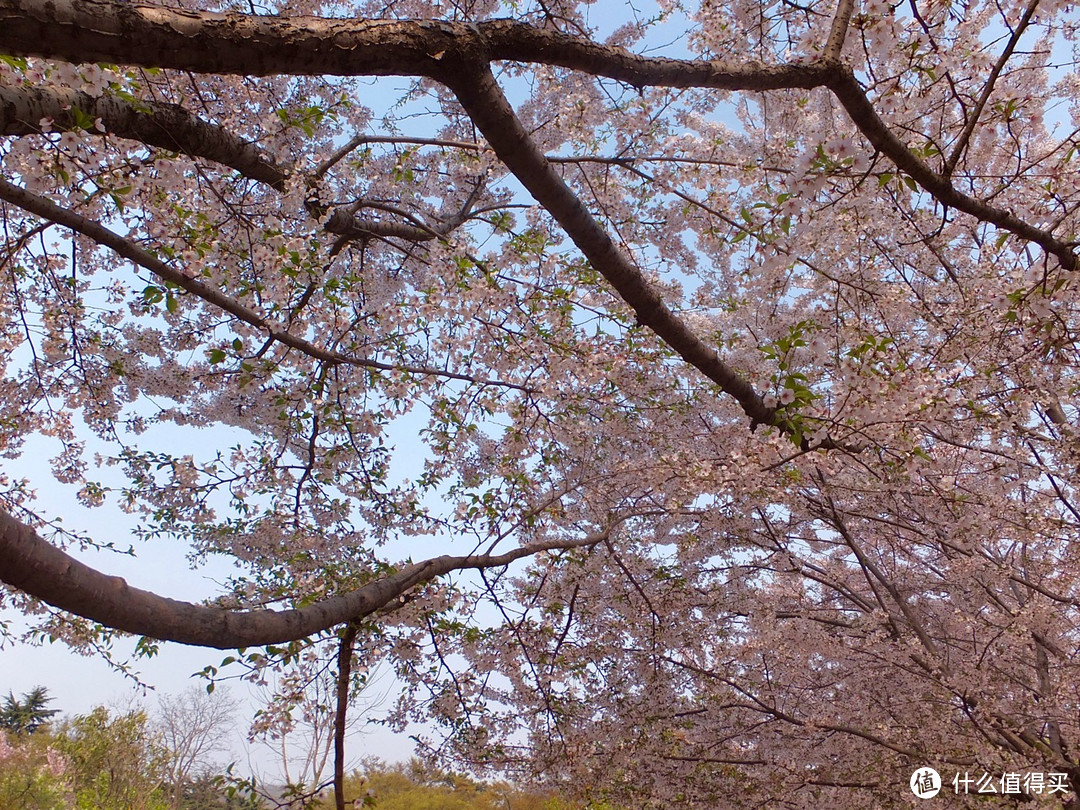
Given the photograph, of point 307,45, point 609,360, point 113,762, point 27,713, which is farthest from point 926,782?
point 27,713

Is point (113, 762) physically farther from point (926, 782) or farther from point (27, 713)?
point (926, 782)

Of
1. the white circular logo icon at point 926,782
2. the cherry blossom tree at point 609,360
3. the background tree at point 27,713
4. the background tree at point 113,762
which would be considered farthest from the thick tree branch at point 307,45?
the background tree at point 27,713

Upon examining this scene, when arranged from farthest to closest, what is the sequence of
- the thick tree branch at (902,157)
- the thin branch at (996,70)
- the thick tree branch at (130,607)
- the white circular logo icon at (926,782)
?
1. the white circular logo icon at (926,782)
2. the thick tree branch at (902,157)
3. the thin branch at (996,70)
4. the thick tree branch at (130,607)

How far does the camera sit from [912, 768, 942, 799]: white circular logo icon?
4.45 meters

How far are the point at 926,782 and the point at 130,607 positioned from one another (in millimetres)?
5600

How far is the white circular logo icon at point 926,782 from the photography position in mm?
4449

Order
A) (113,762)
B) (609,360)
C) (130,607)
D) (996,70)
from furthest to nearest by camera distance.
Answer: (113,762) → (609,360) → (996,70) → (130,607)

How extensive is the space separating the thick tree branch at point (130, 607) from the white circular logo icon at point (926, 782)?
15.7 feet

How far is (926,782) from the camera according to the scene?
450 centimetres

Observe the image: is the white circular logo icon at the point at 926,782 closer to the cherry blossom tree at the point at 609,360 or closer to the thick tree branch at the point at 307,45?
the cherry blossom tree at the point at 609,360

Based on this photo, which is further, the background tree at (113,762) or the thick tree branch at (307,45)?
the background tree at (113,762)

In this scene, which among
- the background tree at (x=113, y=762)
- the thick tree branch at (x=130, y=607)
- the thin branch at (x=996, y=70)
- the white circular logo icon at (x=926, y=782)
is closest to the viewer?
the thick tree branch at (x=130, y=607)

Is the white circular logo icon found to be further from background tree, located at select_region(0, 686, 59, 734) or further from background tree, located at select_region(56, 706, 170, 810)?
background tree, located at select_region(0, 686, 59, 734)

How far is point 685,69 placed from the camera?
2209mm
